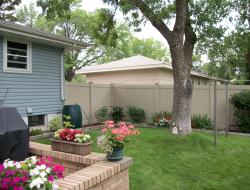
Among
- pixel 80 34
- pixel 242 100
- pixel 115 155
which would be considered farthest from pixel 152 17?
pixel 80 34

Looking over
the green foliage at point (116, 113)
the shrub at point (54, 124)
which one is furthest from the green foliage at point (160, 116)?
the shrub at point (54, 124)

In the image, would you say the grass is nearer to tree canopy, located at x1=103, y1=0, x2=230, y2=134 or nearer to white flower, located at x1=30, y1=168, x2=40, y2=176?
tree canopy, located at x1=103, y1=0, x2=230, y2=134

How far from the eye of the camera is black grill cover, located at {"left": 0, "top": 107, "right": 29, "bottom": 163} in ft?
11.6

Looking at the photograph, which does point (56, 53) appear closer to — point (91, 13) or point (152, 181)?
point (152, 181)

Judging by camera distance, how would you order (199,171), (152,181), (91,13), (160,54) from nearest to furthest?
1. (152,181)
2. (199,171)
3. (91,13)
4. (160,54)

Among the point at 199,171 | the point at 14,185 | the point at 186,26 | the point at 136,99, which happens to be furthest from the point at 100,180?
the point at 136,99

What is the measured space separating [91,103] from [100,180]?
8.53 m

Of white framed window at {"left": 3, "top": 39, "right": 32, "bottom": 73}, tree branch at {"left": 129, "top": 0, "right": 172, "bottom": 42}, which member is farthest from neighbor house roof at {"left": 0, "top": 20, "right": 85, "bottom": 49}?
tree branch at {"left": 129, "top": 0, "right": 172, "bottom": 42}

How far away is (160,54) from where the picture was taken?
42625 millimetres

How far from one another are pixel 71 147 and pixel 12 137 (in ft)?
2.57

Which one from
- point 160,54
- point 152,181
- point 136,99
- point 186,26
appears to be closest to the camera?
point 152,181

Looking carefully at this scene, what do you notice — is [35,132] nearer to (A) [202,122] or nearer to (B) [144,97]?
(B) [144,97]

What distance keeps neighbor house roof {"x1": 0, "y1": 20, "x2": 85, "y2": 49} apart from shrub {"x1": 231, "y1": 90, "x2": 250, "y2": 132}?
18.7 feet

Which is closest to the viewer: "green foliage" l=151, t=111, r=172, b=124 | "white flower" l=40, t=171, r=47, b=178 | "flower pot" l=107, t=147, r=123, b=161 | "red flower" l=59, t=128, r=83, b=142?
"white flower" l=40, t=171, r=47, b=178
